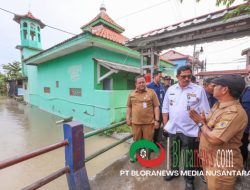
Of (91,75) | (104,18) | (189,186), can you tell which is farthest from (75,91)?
(189,186)

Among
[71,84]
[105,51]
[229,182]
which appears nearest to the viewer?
[229,182]

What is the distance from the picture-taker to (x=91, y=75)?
741 cm

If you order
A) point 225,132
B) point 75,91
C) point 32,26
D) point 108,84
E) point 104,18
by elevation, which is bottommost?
point 225,132

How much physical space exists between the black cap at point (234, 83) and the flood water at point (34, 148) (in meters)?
3.60

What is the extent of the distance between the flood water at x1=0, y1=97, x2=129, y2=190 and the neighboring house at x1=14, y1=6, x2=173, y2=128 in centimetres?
130

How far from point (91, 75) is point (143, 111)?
17.3ft

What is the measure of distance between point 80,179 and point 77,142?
53 centimetres

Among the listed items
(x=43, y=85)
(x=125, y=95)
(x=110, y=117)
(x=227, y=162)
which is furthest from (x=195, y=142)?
(x=43, y=85)

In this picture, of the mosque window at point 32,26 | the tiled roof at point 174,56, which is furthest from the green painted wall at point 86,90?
the tiled roof at point 174,56

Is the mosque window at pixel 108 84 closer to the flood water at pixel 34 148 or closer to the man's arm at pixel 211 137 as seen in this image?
the flood water at pixel 34 148

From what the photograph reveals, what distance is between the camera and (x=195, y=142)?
212 cm

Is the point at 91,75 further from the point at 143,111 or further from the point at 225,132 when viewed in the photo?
the point at 225,132

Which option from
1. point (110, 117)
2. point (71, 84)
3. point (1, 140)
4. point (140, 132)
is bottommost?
point (1, 140)

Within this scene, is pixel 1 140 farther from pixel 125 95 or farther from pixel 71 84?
pixel 125 95
